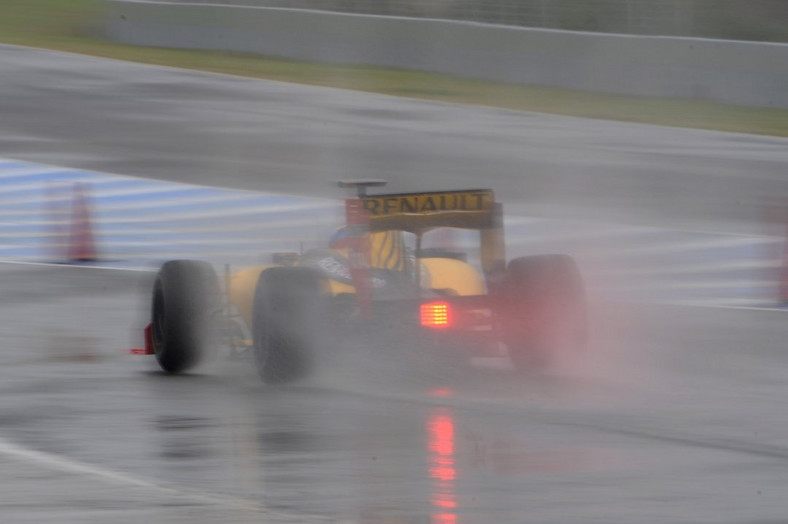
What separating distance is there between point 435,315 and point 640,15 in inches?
751

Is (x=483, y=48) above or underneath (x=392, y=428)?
above

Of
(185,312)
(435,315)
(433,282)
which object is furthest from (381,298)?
(185,312)

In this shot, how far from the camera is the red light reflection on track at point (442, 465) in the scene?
6281 millimetres

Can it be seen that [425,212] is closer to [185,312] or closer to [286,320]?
[286,320]

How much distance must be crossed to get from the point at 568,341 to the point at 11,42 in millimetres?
27537

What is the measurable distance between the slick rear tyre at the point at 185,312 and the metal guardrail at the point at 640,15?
18556mm

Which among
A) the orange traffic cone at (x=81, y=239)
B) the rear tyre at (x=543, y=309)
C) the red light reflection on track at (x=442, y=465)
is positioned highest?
the orange traffic cone at (x=81, y=239)

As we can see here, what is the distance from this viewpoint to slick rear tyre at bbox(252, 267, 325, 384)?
30.0 feet

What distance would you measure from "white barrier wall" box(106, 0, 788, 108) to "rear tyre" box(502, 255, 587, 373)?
1623 cm

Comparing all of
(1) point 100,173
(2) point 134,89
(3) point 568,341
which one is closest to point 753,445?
(3) point 568,341

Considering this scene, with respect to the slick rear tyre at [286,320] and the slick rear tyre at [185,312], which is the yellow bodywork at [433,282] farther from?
the slick rear tyre at [286,320]

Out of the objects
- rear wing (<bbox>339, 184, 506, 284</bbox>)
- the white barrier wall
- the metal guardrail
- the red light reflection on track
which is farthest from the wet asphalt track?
the metal guardrail

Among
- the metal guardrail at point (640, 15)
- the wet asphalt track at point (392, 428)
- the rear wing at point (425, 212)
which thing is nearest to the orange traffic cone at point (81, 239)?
the wet asphalt track at point (392, 428)

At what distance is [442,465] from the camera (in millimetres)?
7199
